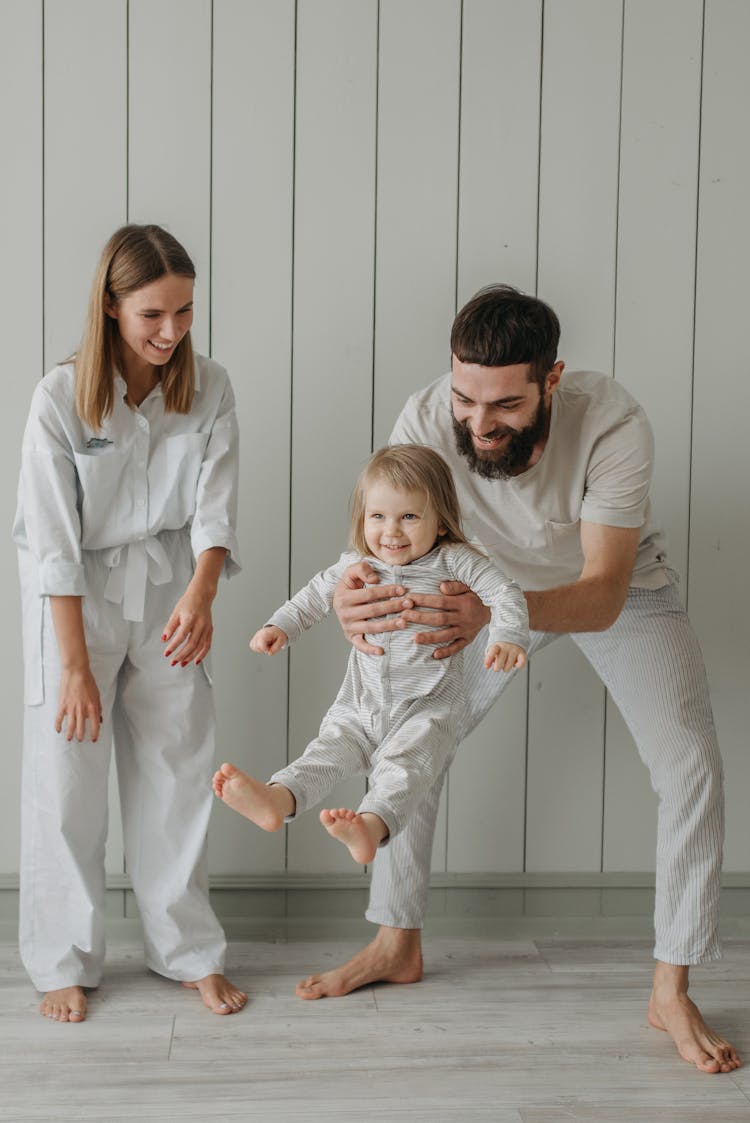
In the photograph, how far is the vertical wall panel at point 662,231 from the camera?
2580 mm

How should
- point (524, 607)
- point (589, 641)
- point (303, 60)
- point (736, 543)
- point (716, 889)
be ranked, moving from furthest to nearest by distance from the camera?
point (736, 543), point (303, 60), point (589, 641), point (716, 889), point (524, 607)

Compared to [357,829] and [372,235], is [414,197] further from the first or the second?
[357,829]

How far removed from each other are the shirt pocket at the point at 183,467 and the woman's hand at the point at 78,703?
356 millimetres

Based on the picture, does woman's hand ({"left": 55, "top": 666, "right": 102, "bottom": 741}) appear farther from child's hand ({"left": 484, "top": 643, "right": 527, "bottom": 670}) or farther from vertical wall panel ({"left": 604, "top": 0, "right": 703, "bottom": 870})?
vertical wall panel ({"left": 604, "top": 0, "right": 703, "bottom": 870})

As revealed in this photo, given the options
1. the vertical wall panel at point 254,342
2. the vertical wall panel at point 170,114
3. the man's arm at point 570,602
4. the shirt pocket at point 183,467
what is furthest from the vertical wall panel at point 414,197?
the man's arm at point 570,602

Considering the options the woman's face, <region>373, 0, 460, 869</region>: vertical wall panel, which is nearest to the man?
<region>373, 0, 460, 869</region>: vertical wall panel

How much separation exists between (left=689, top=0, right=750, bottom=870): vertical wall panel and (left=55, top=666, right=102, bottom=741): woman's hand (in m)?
1.35

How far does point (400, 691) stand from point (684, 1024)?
32.2 inches

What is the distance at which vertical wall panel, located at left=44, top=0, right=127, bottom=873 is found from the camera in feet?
8.23

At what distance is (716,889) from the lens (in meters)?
2.17

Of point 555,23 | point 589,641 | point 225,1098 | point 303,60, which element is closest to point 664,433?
point 589,641

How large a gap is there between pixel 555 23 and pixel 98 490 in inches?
55.4

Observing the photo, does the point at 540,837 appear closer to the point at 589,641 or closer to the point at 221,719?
the point at 589,641

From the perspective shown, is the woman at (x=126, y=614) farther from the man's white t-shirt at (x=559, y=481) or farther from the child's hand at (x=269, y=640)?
the man's white t-shirt at (x=559, y=481)
